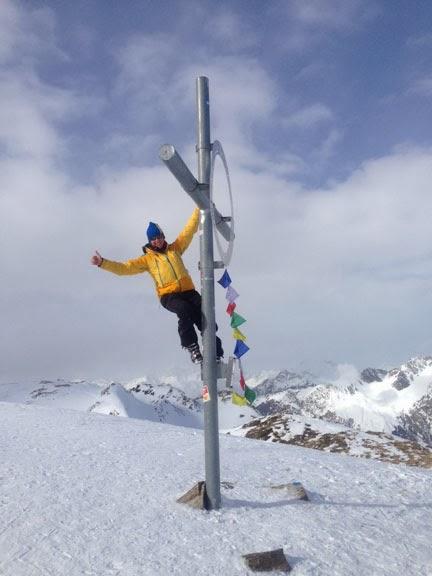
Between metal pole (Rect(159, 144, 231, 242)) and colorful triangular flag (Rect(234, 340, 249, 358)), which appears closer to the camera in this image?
metal pole (Rect(159, 144, 231, 242))

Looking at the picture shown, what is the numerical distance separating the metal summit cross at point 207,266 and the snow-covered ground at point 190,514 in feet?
1.94

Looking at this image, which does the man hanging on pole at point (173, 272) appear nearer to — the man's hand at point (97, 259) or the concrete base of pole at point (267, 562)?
the man's hand at point (97, 259)

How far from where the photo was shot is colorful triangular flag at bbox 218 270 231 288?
27.1 ft

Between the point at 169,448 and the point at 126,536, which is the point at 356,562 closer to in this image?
the point at 126,536

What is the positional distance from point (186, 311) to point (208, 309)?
86 cm

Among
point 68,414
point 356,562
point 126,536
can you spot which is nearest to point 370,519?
point 356,562

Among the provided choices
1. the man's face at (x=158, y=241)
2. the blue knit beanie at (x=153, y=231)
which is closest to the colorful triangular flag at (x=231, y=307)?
the man's face at (x=158, y=241)

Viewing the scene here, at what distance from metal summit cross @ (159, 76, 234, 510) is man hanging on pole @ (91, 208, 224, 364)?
2.28ft

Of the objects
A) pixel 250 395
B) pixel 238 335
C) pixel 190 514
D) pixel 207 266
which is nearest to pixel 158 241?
pixel 207 266

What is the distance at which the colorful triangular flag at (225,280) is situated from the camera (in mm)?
8250

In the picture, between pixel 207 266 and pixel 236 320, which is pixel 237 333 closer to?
pixel 236 320

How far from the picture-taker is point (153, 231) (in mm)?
9148

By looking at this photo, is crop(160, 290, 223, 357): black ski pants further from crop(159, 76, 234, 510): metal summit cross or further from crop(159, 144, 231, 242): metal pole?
crop(159, 144, 231, 242): metal pole

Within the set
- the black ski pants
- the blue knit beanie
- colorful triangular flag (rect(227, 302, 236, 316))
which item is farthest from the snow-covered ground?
the blue knit beanie
